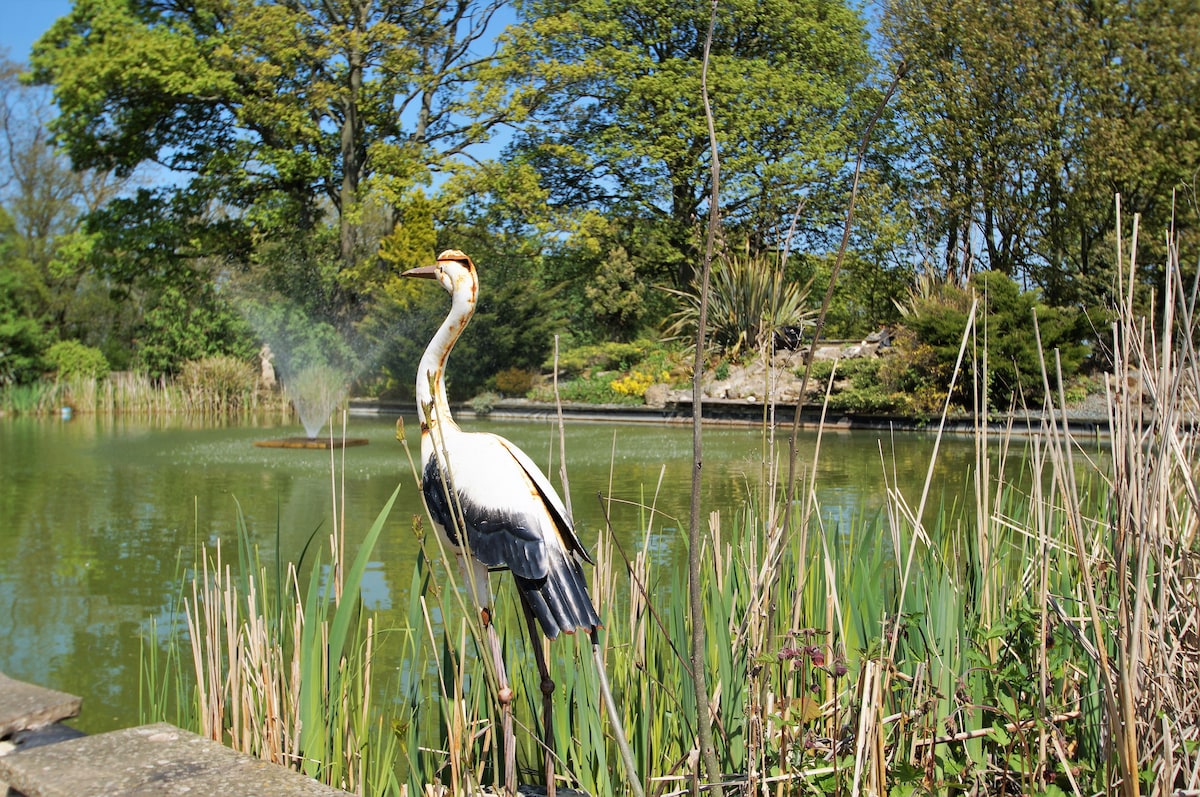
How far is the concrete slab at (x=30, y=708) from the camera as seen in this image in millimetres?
2389

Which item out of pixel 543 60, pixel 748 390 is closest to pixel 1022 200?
pixel 748 390

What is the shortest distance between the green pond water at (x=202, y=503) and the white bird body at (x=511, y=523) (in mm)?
196

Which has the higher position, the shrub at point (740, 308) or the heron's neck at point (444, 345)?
the shrub at point (740, 308)

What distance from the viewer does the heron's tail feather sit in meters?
1.96

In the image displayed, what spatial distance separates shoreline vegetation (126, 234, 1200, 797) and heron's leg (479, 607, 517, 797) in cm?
2

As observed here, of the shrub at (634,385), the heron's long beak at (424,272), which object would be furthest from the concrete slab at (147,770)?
the shrub at (634,385)

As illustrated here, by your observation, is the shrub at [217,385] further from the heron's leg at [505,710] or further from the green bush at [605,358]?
the heron's leg at [505,710]

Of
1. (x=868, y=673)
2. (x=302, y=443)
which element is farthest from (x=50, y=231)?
(x=868, y=673)

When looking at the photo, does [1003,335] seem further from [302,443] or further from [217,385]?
[217,385]

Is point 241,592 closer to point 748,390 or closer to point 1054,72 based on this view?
point 748,390

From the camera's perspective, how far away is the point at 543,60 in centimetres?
2170

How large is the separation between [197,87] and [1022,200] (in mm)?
14508

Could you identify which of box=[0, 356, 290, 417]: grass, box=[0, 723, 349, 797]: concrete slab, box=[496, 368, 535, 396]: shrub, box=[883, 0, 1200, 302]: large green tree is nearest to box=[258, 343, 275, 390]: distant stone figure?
box=[0, 356, 290, 417]: grass

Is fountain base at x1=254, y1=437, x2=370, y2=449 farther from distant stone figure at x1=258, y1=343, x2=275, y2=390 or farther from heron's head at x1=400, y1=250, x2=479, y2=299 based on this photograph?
distant stone figure at x1=258, y1=343, x2=275, y2=390
